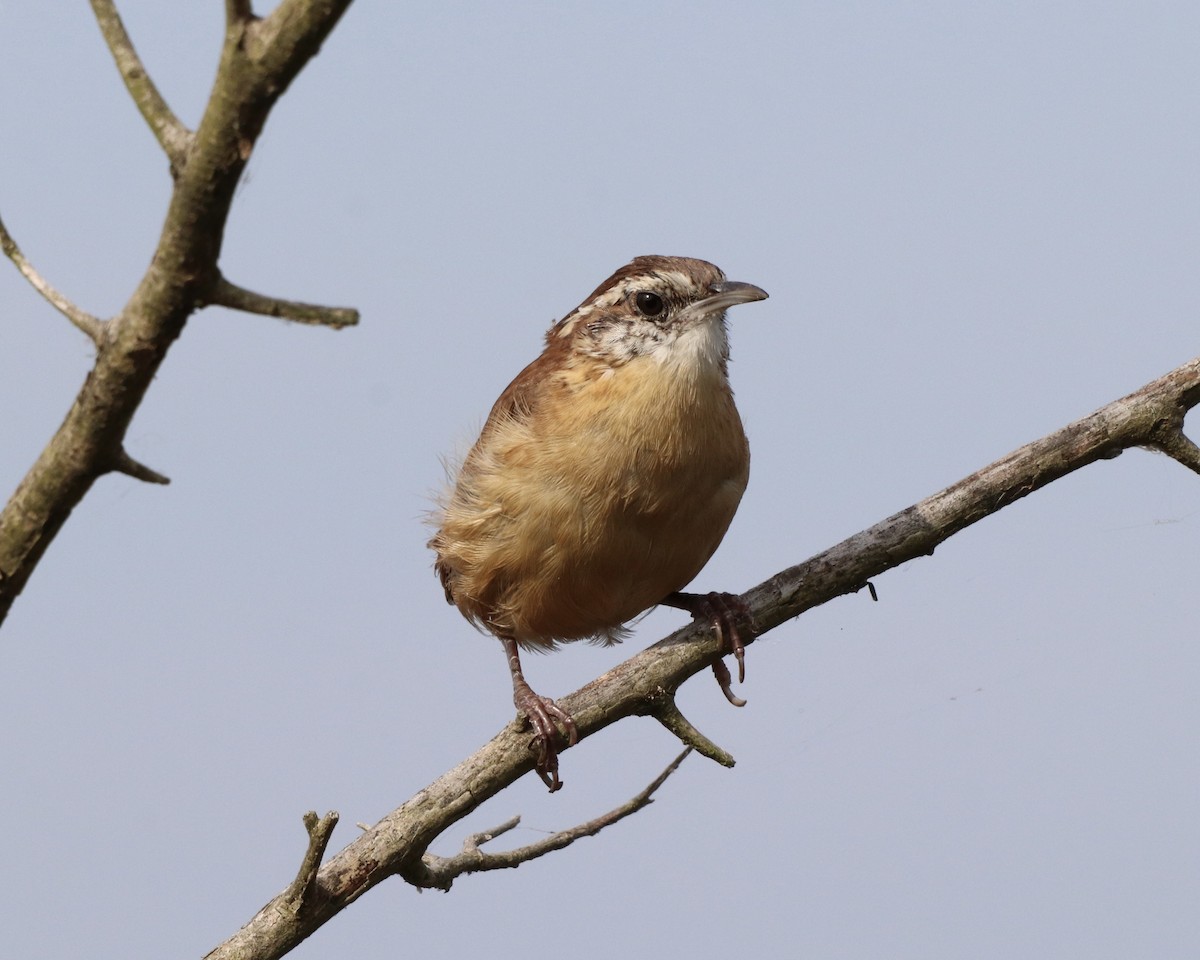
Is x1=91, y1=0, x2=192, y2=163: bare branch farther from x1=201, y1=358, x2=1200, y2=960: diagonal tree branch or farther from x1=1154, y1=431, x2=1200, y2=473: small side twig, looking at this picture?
x1=1154, y1=431, x2=1200, y2=473: small side twig

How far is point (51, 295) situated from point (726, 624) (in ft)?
9.42

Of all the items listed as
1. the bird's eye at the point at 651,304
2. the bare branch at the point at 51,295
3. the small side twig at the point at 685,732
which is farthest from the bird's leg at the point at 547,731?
the bare branch at the point at 51,295

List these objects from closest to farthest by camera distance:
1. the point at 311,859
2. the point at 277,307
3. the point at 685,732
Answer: the point at 277,307 < the point at 311,859 < the point at 685,732

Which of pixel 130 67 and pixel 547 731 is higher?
pixel 130 67

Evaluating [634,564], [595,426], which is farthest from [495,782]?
[595,426]

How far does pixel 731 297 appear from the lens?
5.36 m

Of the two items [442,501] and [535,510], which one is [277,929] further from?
[442,501]

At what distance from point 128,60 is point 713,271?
10.5 feet

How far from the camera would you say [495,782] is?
15.3 feet

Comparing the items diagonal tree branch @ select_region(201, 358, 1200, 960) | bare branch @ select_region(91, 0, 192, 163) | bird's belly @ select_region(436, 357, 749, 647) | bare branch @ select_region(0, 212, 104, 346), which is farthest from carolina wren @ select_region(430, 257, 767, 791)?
bare branch @ select_region(91, 0, 192, 163)

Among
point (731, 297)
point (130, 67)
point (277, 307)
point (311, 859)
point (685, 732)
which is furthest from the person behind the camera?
point (731, 297)

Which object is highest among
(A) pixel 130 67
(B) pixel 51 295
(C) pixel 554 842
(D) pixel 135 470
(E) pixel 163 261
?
(A) pixel 130 67

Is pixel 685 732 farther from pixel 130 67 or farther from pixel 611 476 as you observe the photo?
pixel 130 67

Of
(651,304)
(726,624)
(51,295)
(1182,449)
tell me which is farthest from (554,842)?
(51,295)
